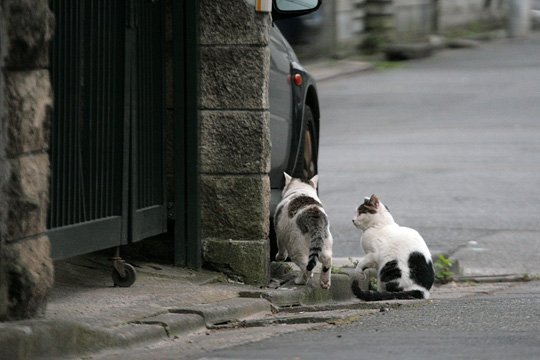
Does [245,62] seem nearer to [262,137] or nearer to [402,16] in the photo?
[262,137]

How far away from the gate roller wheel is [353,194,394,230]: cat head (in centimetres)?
214

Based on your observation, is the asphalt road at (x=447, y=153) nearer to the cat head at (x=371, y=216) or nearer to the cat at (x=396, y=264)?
the cat head at (x=371, y=216)

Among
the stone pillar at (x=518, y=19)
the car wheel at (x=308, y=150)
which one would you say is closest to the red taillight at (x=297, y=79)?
the car wheel at (x=308, y=150)

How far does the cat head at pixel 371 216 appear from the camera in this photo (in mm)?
9586

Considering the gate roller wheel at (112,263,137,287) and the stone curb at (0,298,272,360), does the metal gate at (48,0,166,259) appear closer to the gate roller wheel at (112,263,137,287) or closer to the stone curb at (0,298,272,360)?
the gate roller wheel at (112,263,137,287)

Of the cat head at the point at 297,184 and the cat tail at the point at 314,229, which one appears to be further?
the cat head at the point at 297,184

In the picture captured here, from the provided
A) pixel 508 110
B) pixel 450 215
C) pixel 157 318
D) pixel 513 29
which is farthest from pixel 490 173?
pixel 513 29

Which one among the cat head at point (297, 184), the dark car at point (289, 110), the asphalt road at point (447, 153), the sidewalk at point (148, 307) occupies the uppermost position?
the dark car at point (289, 110)

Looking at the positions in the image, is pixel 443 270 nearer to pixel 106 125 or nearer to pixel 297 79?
pixel 297 79

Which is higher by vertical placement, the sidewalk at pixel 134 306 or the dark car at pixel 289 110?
the dark car at pixel 289 110

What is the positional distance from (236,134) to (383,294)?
1378 millimetres

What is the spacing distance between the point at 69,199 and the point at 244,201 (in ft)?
5.35

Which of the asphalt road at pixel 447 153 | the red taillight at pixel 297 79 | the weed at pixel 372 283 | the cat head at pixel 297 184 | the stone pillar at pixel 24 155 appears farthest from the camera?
the asphalt road at pixel 447 153

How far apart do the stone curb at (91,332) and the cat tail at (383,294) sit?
1383 millimetres
